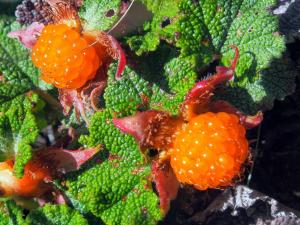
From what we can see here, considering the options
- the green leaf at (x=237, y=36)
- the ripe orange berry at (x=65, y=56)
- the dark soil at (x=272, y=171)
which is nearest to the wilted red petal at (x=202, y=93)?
the green leaf at (x=237, y=36)

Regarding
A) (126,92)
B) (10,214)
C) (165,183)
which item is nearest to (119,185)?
(165,183)

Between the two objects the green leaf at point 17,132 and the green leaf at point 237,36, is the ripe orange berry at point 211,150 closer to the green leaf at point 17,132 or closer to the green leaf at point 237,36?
the green leaf at point 237,36

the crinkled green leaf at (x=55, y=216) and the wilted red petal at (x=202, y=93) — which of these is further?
the crinkled green leaf at (x=55, y=216)

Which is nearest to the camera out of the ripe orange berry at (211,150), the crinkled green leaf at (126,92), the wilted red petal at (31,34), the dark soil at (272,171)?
the ripe orange berry at (211,150)

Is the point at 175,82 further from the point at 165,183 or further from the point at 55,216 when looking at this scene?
the point at 55,216

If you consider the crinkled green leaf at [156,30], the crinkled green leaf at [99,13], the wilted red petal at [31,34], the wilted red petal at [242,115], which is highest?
the wilted red petal at [31,34]

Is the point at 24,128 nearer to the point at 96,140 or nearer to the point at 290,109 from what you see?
the point at 96,140

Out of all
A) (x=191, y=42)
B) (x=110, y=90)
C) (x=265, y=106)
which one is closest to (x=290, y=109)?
(x=265, y=106)

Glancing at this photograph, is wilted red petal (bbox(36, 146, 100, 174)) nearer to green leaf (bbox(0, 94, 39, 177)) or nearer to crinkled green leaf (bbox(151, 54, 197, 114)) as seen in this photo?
green leaf (bbox(0, 94, 39, 177))
